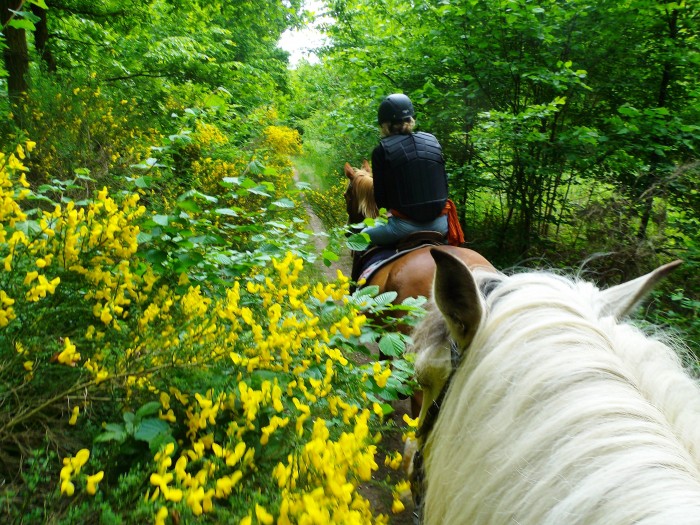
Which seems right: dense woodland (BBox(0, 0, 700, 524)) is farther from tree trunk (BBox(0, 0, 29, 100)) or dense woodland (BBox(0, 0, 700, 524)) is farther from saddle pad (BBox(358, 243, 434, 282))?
saddle pad (BBox(358, 243, 434, 282))

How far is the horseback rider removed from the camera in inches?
152

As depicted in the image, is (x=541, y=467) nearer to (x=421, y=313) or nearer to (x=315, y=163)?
(x=421, y=313)

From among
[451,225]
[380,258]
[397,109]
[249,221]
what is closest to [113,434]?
[380,258]

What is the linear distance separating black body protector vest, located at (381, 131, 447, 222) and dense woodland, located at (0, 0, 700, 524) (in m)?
0.98

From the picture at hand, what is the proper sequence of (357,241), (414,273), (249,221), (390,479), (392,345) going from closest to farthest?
(392,345) < (390,479) < (357,241) < (414,273) < (249,221)

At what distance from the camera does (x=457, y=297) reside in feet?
4.12

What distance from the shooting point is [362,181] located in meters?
5.05

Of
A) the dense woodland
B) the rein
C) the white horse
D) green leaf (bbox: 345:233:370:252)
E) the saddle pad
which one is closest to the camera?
the white horse

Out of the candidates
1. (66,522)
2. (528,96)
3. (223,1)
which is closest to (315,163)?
(223,1)

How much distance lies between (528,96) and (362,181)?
116 inches

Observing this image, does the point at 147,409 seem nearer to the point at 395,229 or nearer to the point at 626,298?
the point at 626,298

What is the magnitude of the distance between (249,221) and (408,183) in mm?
2112

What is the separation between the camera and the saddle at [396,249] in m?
3.58

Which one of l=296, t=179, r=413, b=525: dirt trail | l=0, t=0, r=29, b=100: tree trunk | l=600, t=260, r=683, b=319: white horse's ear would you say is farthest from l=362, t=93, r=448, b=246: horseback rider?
l=0, t=0, r=29, b=100: tree trunk
